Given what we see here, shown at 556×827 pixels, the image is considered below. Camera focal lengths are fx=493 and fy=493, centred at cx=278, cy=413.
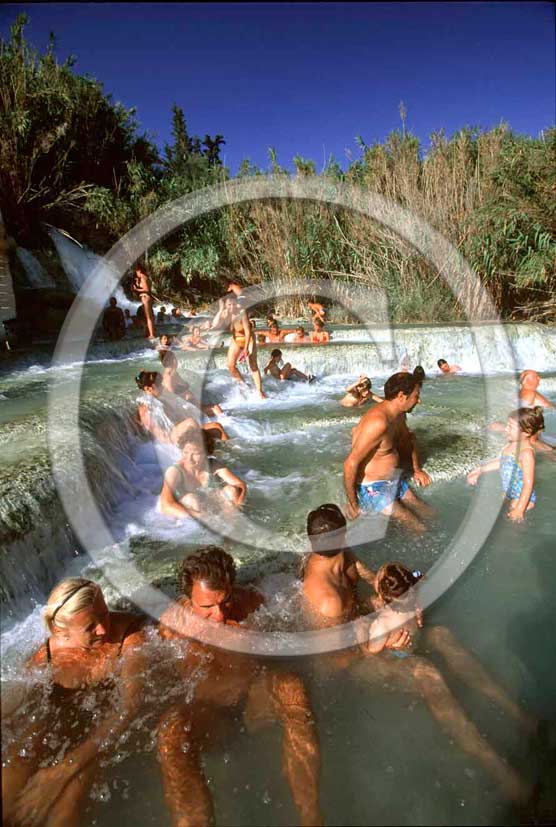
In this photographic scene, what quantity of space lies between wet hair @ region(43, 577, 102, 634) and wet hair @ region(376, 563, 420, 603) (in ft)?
4.55

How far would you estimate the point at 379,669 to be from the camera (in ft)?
7.77

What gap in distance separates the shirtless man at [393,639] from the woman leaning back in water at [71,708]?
989 millimetres

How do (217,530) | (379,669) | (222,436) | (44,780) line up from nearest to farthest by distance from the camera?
(44,780), (379,669), (217,530), (222,436)

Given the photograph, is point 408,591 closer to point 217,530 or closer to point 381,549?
point 381,549

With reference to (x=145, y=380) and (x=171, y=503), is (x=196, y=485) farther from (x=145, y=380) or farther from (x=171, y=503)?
(x=145, y=380)

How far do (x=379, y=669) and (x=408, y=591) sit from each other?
1.29ft

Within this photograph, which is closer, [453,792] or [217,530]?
[453,792]

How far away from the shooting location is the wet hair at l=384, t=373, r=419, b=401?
3562mm

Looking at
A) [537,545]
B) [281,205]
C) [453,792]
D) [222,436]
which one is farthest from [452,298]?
[453,792]

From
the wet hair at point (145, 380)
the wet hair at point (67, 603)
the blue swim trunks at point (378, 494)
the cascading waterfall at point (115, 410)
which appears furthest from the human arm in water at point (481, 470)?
the wet hair at point (145, 380)

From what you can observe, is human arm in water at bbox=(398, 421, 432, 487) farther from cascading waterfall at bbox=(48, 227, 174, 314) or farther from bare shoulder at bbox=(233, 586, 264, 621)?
cascading waterfall at bbox=(48, 227, 174, 314)

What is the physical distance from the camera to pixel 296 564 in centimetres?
331

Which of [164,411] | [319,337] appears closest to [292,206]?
[319,337]

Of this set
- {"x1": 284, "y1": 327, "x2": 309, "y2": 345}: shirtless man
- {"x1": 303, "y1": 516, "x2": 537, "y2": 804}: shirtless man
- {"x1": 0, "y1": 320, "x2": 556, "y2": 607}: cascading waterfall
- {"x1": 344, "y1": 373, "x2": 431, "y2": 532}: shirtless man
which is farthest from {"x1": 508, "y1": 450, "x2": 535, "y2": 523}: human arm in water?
{"x1": 284, "y1": 327, "x2": 309, "y2": 345}: shirtless man
